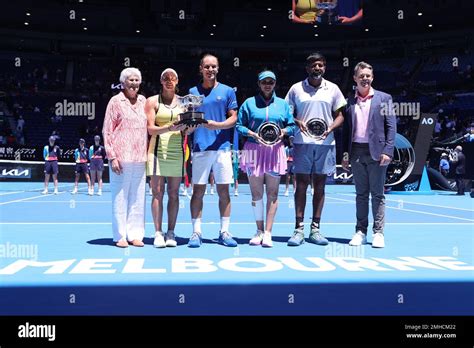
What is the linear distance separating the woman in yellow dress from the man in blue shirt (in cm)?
21

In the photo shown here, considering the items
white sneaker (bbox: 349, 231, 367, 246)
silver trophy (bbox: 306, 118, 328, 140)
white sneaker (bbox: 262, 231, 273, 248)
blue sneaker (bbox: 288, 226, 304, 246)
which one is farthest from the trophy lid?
white sneaker (bbox: 349, 231, 367, 246)

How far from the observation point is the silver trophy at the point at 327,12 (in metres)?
23.0

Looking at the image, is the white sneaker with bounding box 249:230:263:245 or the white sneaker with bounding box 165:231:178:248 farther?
the white sneaker with bounding box 249:230:263:245

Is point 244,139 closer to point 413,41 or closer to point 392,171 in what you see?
point 392,171

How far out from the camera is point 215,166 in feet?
19.4

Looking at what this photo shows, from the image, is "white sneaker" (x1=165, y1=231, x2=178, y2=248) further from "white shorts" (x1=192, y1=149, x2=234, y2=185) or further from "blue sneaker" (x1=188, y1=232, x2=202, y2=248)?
"white shorts" (x1=192, y1=149, x2=234, y2=185)

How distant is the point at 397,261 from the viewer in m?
4.94

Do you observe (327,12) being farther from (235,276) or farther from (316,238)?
(235,276)

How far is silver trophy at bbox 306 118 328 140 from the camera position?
5961 millimetres

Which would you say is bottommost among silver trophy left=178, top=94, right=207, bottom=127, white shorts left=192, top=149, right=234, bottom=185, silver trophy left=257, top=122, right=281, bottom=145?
white shorts left=192, top=149, right=234, bottom=185

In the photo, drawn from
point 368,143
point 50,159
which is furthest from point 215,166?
point 50,159

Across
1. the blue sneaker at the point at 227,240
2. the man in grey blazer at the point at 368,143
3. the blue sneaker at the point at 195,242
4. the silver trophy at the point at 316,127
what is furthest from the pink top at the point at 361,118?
the blue sneaker at the point at 195,242
